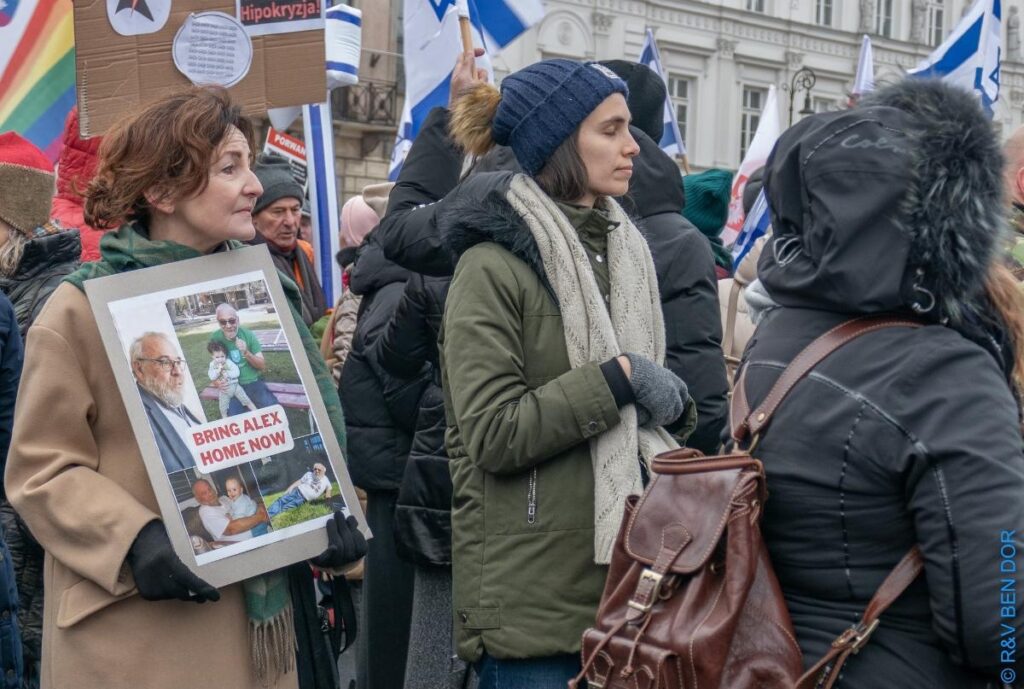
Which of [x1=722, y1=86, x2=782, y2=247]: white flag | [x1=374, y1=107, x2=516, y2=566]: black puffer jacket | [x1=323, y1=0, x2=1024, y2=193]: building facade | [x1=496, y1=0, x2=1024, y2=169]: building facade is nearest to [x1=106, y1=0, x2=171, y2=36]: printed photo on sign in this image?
[x1=374, y1=107, x2=516, y2=566]: black puffer jacket

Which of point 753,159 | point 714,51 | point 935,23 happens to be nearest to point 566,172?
point 753,159

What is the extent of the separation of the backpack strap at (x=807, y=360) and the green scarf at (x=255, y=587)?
1.25 meters

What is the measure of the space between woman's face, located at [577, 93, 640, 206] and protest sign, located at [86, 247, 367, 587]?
0.79 m

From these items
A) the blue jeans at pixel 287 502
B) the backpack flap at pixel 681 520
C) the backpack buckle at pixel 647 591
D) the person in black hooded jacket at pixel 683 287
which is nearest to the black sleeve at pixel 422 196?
the person in black hooded jacket at pixel 683 287

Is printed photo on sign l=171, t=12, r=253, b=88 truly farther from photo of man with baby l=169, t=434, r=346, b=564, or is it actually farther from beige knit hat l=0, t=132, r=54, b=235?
photo of man with baby l=169, t=434, r=346, b=564

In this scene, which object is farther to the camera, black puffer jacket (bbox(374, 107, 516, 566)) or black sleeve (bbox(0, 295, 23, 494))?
black puffer jacket (bbox(374, 107, 516, 566))

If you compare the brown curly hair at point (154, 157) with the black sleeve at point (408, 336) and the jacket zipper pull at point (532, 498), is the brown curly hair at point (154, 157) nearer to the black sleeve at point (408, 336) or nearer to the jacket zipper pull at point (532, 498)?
the jacket zipper pull at point (532, 498)

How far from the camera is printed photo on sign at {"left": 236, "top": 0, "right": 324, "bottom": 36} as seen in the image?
4566mm

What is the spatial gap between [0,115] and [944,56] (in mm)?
5511

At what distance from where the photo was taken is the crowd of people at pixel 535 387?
2.21 meters

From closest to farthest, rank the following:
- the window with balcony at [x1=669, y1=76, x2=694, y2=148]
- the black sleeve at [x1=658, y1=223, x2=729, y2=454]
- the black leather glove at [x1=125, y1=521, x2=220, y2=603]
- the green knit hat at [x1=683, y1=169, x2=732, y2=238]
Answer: the black leather glove at [x1=125, y1=521, x2=220, y2=603], the black sleeve at [x1=658, y1=223, x2=729, y2=454], the green knit hat at [x1=683, y1=169, x2=732, y2=238], the window with balcony at [x1=669, y1=76, x2=694, y2=148]

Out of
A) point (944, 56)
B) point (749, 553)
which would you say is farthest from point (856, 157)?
point (944, 56)

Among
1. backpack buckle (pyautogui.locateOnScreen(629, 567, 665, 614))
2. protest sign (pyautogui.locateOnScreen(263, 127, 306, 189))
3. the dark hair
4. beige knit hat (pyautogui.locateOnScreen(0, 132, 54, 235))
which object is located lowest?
protest sign (pyautogui.locateOnScreen(263, 127, 306, 189))

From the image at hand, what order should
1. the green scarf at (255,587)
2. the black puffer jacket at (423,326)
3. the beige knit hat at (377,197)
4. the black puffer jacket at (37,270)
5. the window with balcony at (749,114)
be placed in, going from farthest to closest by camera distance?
1. the window with balcony at (749,114)
2. the beige knit hat at (377,197)
3. the black puffer jacket at (37,270)
4. the black puffer jacket at (423,326)
5. the green scarf at (255,587)
